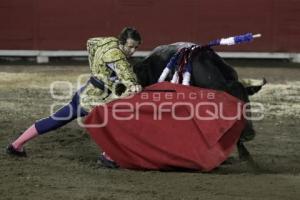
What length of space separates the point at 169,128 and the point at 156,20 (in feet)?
24.1

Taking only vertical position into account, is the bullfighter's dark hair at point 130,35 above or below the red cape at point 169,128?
above

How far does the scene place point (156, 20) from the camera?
11430 mm

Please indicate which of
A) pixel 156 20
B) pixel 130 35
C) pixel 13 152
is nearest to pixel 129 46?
pixel 130 35

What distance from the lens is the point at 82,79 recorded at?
9.29 m

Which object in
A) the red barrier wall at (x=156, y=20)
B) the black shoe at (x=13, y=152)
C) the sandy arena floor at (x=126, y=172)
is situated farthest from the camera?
the red barrier wall at (x=156, y=20)

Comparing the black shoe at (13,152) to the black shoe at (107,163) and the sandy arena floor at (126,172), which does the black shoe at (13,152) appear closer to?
the sandy arena floor at (126,172)

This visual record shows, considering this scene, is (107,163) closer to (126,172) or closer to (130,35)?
(126,172)

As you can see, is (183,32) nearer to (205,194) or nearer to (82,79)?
(82,79)

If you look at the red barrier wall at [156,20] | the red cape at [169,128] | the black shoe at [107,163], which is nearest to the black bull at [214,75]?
the red cape at [169,128]

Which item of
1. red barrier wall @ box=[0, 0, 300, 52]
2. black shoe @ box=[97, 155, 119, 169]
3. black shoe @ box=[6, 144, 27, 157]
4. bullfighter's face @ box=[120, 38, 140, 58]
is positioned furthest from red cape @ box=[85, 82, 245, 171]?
red barrier wall @ box=[0, 0, 300, 52]

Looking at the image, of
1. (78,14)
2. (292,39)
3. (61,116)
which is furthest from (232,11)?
(61,116)

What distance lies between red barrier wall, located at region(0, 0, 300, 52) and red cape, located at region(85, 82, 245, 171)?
716 centimetres

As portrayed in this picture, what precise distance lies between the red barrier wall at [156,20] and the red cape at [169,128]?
7157 millimetres

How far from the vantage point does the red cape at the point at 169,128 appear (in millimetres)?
4176
